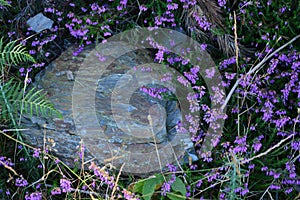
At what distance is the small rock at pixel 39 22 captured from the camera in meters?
3.59

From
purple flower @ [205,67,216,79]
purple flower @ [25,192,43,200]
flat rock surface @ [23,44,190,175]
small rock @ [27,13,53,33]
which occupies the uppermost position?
small rock @ [27,13,53,33]

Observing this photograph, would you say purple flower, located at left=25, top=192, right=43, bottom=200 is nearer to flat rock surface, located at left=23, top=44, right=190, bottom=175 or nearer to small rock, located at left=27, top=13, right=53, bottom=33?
flat rock surface, located at left=23, top=44, right=190, bottom=175

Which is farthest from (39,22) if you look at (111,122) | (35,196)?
(35,196)

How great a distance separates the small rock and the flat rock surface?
49cm

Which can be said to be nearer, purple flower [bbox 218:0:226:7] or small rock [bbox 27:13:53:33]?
purple flower [bbox 218:0:226:7]

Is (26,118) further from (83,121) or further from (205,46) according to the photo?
(205,46)

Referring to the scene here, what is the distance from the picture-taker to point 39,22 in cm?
362

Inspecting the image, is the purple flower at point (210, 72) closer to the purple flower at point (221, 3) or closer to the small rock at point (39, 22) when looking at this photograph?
the purple flower at point (221, 3)

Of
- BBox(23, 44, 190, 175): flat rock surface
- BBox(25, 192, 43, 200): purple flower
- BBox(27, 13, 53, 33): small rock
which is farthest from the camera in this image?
BBox(27, 13, 53, 33): small rock

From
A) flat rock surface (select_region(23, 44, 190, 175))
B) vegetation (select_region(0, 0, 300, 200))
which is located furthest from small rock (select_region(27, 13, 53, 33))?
flat rock surface (select_region(23, 44, 190, 175))

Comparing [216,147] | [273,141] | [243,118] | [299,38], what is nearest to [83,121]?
[216,147]

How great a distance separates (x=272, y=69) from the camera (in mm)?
3178

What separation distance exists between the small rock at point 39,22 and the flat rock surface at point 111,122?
490mm

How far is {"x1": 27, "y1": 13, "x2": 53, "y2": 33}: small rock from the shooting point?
3588 millimetres
